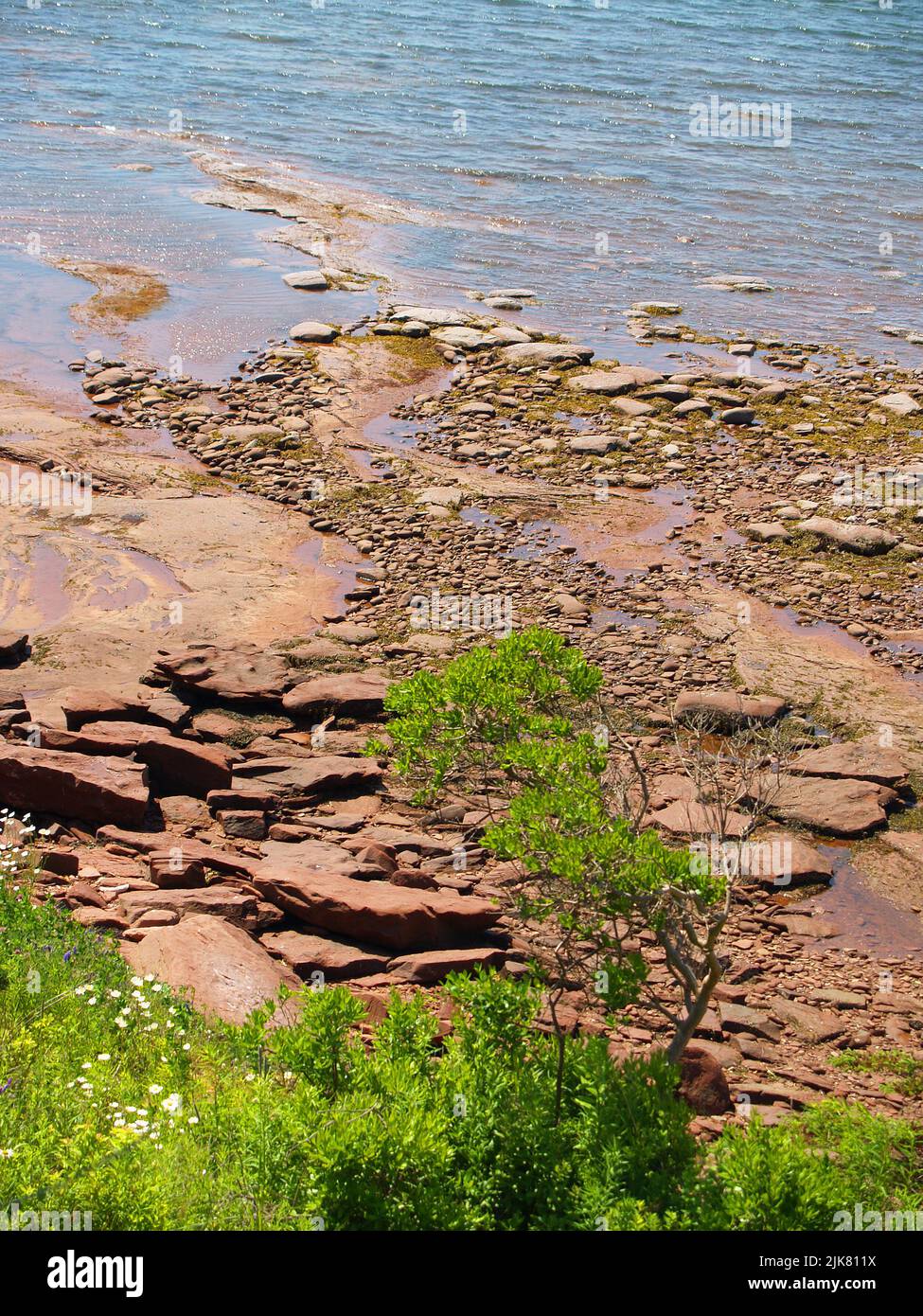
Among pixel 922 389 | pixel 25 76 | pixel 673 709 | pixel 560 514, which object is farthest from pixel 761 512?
pixel 25 76

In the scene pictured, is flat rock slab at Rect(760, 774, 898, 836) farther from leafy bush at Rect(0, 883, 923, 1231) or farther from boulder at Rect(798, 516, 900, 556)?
boulder at Rect(798, 516, 900, 556)

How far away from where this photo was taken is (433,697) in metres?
5.49

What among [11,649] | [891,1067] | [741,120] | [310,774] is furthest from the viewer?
[741,120]

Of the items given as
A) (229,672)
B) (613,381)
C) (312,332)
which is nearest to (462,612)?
(229,672)

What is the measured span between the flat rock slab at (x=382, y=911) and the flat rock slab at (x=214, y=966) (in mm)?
477

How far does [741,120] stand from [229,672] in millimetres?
33785

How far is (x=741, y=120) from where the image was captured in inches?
1483

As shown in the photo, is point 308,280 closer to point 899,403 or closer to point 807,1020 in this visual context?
point 899,403

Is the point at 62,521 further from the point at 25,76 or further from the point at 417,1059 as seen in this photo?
the point at 25,76

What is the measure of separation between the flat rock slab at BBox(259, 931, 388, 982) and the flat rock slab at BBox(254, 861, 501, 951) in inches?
5.6
